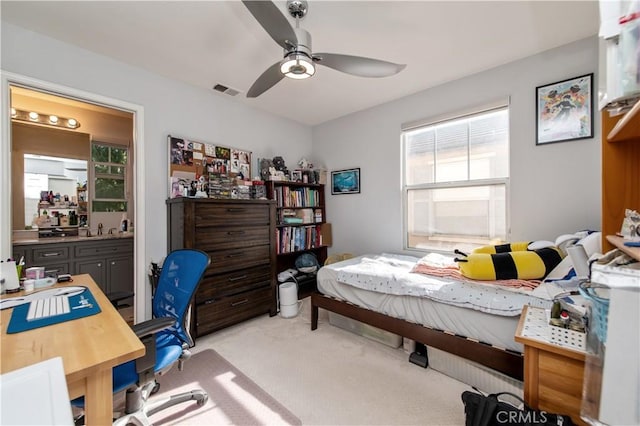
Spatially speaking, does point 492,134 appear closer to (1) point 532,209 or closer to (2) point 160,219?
(1) point 532,209

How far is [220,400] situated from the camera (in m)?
1.64

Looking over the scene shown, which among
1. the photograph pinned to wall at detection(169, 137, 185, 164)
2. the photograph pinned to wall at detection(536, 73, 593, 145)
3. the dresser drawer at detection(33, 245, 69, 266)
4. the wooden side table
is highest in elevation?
the photograph pinned to wall at detection(536, 73, 593, 145)

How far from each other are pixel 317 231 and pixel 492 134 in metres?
2.44

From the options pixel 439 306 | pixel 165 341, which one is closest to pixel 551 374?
pixel 439 306

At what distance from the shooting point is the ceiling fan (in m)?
1.40

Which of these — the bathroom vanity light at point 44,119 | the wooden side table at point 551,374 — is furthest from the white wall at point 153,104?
the wooden side table at point 551,374

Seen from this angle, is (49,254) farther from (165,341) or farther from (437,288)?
(437,288)

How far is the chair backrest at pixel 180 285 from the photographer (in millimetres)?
1397

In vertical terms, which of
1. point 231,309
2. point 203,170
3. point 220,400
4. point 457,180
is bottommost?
point 220,400

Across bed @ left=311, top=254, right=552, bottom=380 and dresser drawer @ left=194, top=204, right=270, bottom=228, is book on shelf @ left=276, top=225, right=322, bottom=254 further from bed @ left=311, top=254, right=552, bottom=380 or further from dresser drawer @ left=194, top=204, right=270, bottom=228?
bed @ left=311, top=254, right=552, bottom=380

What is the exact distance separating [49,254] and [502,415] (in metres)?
4.01

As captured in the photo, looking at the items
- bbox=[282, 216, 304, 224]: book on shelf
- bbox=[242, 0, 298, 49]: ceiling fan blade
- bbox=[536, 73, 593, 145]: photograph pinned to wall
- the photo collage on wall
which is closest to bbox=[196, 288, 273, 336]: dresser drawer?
bbox=[282, 216, 304, 224]: book on shelf

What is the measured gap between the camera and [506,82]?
8.07 ft

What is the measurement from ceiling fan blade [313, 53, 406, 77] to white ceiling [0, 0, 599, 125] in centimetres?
34
